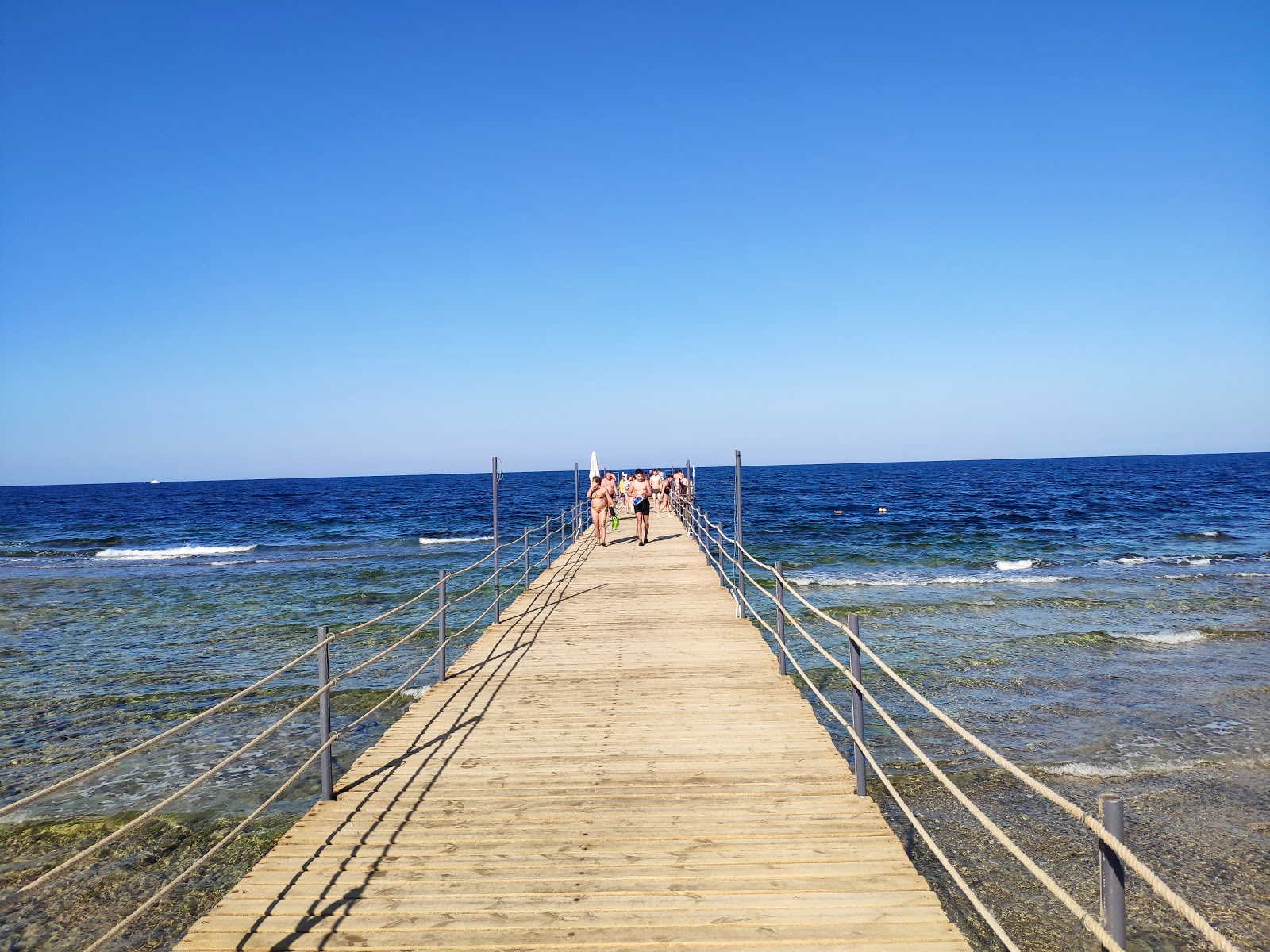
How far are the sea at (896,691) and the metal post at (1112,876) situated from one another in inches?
151

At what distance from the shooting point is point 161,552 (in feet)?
123

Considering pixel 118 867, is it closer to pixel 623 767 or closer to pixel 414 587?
pixel 623 767

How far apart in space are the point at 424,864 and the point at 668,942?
1.58 m

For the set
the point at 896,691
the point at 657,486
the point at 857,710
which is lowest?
the point at 896,691

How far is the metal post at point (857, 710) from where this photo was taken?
202 inches

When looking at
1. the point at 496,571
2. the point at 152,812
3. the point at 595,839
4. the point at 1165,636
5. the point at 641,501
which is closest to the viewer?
the point at 152,812

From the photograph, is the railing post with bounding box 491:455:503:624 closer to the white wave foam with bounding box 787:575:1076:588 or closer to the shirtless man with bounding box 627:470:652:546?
the shirtless man with bounding box 627:470:652:546

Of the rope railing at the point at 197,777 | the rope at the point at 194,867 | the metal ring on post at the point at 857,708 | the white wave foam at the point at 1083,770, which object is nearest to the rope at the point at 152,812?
the rope railing at the point at 197,777

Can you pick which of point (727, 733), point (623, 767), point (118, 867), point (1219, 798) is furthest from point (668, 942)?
point (1219, 798)

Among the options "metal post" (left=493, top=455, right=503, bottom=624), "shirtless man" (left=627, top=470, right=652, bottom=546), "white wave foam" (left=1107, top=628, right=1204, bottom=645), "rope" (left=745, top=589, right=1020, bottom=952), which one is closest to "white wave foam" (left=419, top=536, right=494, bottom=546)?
"shirtless man" (left=627, top=470, right=652, bottom=546)

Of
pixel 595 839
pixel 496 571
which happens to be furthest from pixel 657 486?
pixel 595 839

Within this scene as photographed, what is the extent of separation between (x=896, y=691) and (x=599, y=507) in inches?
394

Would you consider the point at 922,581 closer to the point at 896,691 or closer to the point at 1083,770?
the point at 896,691

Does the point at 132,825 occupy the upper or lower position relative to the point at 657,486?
lower
